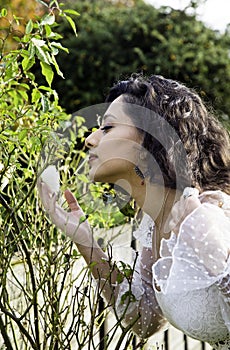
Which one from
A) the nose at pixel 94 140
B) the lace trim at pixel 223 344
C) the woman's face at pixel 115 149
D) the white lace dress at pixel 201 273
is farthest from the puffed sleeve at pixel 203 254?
the nose at pixel 94 140

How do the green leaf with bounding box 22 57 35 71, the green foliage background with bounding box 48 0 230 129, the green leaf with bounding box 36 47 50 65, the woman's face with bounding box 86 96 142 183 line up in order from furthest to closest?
the green foliage background with bounding box 48 0 230 129 < the woman's face with bounding box 86 96 142 183 < the green leaf with bounding box 22 57 35 71 < the green leaf with bounding box 36 47 50 65

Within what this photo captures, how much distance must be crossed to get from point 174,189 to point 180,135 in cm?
17

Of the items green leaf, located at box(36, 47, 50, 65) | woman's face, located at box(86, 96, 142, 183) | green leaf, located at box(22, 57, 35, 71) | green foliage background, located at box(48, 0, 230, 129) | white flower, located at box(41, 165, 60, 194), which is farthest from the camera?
green foliage background, located at box(48, 0, 230, 129)

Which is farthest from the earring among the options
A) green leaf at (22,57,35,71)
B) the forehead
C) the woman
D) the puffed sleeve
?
green leaf at (22,57,35,71)

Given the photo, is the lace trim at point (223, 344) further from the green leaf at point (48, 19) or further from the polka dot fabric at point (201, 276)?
the green leaf at point (48, 19)

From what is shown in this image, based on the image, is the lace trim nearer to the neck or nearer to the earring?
the neck

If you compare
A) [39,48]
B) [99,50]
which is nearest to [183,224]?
[39,48]

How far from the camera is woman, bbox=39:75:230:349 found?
172 cm

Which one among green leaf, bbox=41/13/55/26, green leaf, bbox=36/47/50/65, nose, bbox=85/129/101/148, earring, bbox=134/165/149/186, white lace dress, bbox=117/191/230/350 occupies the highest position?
green leaf, bbox=41/13/55/26

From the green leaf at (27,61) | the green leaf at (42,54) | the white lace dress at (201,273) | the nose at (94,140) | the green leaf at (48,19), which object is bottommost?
the white lace dress at (201,273)

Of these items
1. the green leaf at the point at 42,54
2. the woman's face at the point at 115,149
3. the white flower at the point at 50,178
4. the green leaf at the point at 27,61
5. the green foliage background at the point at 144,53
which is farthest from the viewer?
the green foliage background at the point at 144,53

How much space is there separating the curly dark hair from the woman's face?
3 cm

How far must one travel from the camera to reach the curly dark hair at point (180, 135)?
6.31 feet

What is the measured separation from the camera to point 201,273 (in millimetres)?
1715
